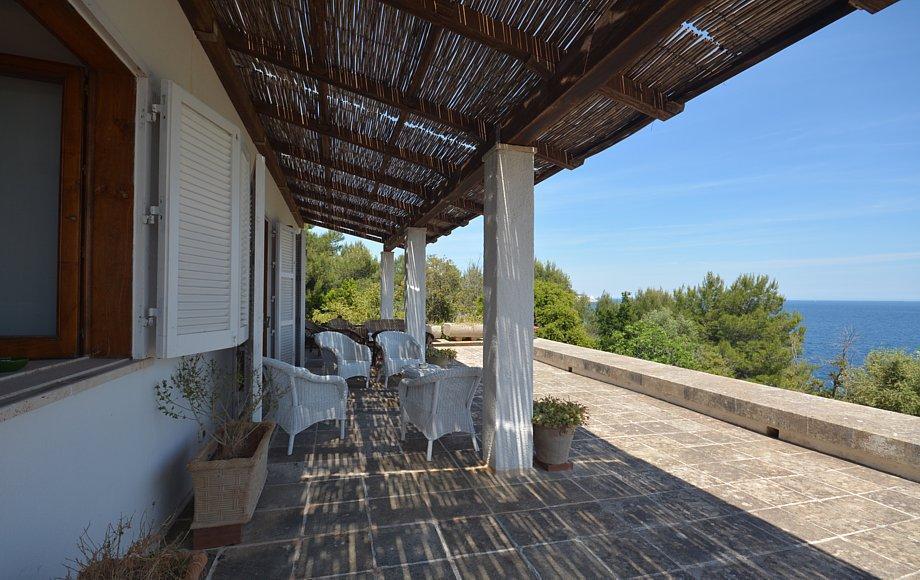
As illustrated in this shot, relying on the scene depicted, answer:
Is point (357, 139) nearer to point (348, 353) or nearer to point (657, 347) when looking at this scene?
point (348, 353)

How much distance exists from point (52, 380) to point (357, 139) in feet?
11.3

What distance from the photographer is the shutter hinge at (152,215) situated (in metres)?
2.02

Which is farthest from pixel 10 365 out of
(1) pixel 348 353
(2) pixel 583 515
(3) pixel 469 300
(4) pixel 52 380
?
(3) pixel 469 300

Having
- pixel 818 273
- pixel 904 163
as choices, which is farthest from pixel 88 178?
pixel 818 273

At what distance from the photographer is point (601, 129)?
10.7 feet

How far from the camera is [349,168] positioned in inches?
212

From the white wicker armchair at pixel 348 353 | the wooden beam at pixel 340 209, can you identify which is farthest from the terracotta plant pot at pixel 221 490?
the wooden beam at pixel 340 209

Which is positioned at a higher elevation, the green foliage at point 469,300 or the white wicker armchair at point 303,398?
the green foliage at point 469,300

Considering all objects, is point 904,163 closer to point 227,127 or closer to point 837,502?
point 837,502

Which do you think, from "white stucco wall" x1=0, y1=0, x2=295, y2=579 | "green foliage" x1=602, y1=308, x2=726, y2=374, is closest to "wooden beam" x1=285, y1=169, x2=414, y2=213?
"white stucco wall" x1=0, y1=0, x2=295, y2=579

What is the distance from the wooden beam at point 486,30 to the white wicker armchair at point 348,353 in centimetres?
427

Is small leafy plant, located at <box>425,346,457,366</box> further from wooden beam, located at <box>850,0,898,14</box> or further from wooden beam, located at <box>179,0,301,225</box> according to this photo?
wooden beam, located at <box>850,0,898,14</box>

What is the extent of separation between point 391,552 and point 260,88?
12.6 ft

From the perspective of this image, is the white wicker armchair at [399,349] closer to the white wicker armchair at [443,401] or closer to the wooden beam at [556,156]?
the white wicker armchair at [443,401]
